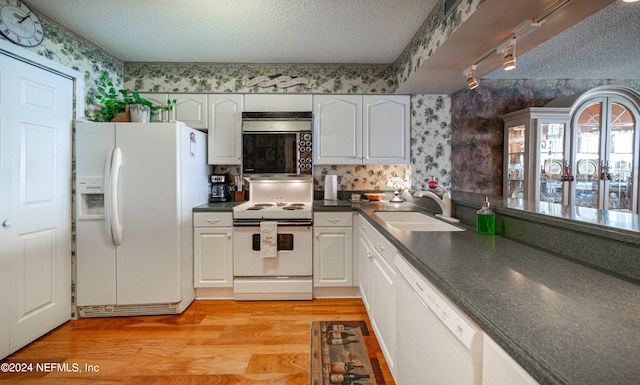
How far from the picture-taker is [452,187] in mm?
3719

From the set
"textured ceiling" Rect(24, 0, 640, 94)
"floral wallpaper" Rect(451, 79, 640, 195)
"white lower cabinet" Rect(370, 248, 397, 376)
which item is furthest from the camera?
"floral wallpaper" Rect(451, 79, 640, 195)

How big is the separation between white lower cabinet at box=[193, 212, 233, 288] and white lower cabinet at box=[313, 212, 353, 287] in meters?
0.82

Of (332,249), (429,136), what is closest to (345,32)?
(429,136)

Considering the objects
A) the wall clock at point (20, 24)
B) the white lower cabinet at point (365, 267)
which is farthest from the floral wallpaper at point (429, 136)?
the wall clock at point (20, 24)

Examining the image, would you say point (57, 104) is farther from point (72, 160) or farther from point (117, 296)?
point (117, 296)

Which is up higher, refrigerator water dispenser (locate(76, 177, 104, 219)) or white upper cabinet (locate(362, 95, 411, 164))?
white upper cabinet (locate(362, 95, 411, 164))

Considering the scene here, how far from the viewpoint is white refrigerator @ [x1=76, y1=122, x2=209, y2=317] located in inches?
100

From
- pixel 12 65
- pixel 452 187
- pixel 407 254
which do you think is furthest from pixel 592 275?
pixel 12 65

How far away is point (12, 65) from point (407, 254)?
9.15ft

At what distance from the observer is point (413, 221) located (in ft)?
8.07

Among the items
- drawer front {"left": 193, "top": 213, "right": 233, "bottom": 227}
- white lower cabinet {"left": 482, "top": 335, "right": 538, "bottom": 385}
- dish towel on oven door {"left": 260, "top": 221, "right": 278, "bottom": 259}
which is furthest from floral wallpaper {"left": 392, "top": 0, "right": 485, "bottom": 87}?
drawer front {"left": 193, "top": 213, "right": 233, "bottom": 227}

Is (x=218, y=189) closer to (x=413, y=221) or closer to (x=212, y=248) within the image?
(x=212, y=248)

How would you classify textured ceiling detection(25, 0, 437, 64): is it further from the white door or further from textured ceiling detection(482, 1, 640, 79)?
textured ceiling detection(482, 1, 640, 79)

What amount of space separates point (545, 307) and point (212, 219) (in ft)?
8.84
